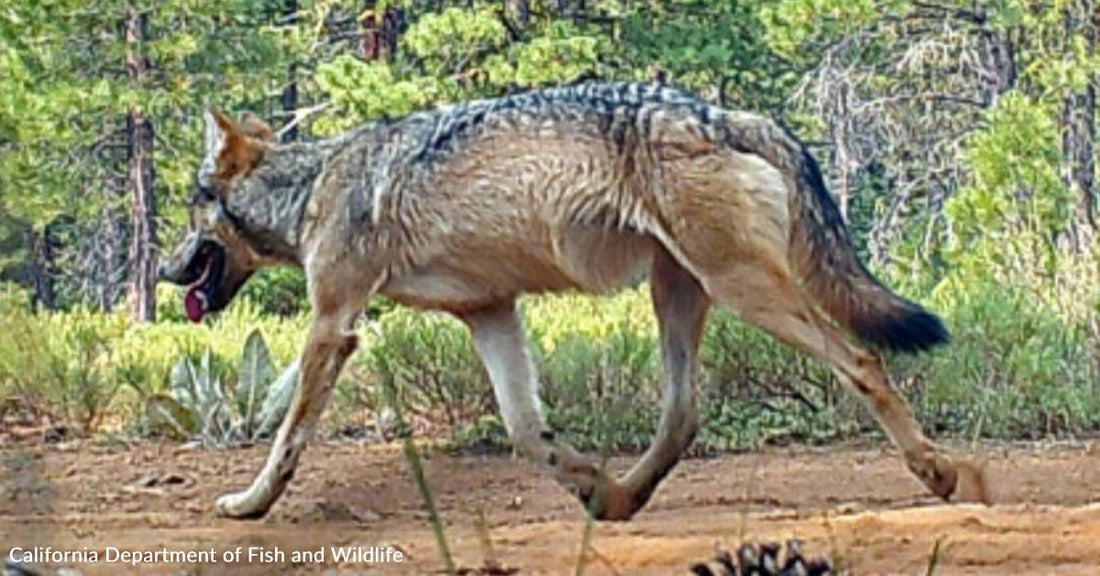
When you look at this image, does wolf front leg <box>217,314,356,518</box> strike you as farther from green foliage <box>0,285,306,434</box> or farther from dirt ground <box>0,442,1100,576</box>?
green foliage <box>0,285,306,434</box>

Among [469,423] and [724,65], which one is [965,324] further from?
[724,65]

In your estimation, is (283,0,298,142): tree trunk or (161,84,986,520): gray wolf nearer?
(161,84,986,520): gray wolf

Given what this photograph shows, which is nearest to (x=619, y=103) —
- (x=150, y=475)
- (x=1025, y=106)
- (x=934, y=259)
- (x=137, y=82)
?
(x=150, y=475)

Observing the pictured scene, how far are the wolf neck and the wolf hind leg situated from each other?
1.42m

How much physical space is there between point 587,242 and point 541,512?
98cm

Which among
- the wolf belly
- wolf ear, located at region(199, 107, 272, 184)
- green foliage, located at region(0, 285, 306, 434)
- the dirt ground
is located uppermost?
wolf ear, located at region(199, 107, 272, 184)

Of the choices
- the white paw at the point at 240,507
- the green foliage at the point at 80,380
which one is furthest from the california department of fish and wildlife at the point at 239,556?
the green foliage at the point at 80,380

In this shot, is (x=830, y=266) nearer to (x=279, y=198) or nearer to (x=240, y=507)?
(x=279, y=198)

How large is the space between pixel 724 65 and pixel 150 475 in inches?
956

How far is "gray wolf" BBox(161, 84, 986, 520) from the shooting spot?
593cm

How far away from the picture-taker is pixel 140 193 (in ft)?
101

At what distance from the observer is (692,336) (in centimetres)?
638

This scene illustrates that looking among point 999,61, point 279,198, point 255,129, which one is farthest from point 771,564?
point 999,61

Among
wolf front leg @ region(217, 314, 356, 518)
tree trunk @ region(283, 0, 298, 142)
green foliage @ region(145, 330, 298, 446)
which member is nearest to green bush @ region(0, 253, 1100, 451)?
green foliage @ region(145, 330, 298, 446)
